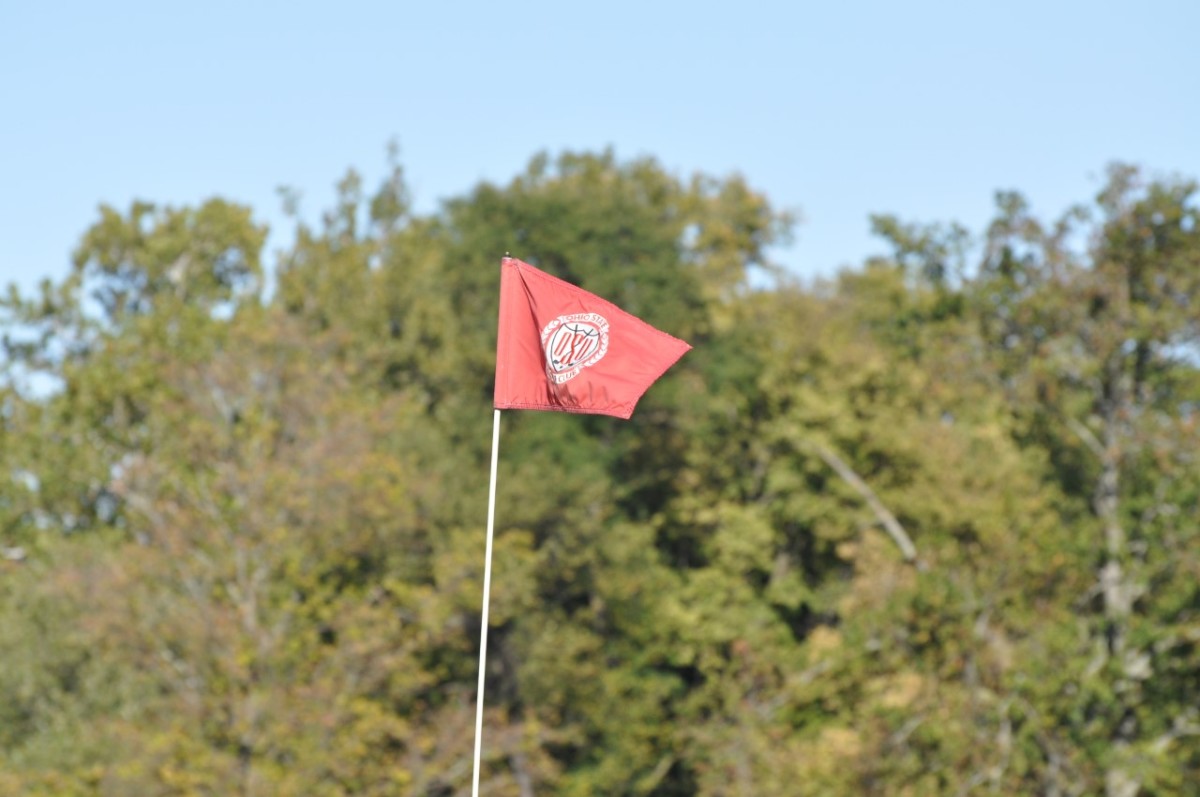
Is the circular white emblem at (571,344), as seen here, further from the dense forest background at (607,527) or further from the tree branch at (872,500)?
the tree branch at (872,500)

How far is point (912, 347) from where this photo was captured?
2931cm

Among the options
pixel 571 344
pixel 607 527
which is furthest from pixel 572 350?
pixel 607 527

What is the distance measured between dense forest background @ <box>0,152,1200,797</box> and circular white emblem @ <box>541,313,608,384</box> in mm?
16609

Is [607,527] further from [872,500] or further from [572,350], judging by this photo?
[572,350]

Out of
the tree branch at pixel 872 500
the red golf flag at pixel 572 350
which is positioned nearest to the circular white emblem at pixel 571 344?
the red golf flag at pixel 572 350

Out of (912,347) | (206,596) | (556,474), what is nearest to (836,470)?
(556,474)

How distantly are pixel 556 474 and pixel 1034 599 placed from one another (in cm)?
899

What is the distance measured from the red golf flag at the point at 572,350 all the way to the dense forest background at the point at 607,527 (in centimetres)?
1657

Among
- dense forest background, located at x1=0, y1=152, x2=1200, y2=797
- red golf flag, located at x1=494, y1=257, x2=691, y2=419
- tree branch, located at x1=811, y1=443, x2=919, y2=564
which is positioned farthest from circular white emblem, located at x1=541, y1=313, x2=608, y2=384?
tree branch, located at x1=811, y1=443, x2=919, y2=564

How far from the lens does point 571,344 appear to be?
38.1 feet

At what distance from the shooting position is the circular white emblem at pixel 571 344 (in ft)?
38.0

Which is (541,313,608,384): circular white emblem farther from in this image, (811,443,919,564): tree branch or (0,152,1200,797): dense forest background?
(811,443,919,564): tree branch

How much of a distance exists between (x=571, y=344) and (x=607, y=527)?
24427 mm

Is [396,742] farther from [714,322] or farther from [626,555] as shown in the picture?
[714,322]
